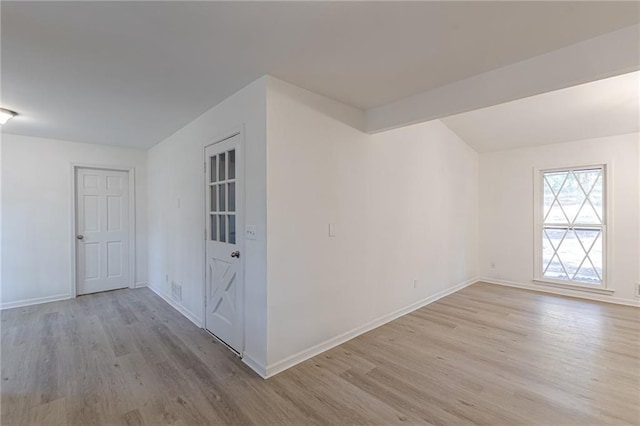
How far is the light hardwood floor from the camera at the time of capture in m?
1.89

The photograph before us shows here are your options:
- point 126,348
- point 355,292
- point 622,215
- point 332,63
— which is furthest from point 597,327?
point 126,348

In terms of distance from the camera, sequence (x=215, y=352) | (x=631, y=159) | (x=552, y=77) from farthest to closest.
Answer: (x=631, y=159)
(x=215, y=352)
(x=552, y=77)

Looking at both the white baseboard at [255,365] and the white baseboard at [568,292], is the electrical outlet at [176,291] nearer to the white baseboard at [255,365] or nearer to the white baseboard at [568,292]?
the white baseboard at [255,365]

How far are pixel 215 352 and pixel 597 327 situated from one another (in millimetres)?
4190

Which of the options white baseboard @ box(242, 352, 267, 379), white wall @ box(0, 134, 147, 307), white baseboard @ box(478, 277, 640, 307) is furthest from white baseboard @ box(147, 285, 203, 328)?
white baseboard @ box(478, 277, 640, 307)

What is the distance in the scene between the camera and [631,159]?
13.3 ft

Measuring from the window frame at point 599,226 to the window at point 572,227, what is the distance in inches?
0.5

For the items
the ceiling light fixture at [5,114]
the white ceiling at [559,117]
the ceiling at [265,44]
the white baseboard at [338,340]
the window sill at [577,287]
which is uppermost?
the white ceiling at [559,117]

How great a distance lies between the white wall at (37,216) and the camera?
13.0 feet

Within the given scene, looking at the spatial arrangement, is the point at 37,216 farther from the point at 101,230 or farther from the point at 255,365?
the point at 255,365

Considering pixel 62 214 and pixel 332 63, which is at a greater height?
pixel 332 63

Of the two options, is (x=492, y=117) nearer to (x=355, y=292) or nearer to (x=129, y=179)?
(x=355, y=292)

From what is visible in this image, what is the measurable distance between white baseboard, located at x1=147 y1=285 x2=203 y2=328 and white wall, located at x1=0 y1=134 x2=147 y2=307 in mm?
1274

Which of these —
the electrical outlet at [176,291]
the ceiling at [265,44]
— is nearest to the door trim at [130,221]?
the electrical outlet at [176,291]
